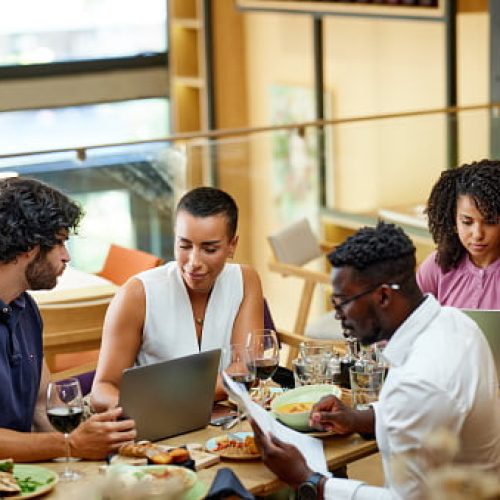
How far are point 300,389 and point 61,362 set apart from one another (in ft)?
6.22

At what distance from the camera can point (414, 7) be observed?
6852 millimetres

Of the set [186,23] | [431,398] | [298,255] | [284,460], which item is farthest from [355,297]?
[186,23]

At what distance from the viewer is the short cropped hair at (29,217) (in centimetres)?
296

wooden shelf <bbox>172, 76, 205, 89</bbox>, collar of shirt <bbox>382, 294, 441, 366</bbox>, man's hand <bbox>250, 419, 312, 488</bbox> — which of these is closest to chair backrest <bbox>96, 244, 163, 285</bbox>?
man's hand <bbox>250, 419, 312, 488</bbox>

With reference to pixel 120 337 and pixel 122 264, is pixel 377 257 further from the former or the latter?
pixel 122 264

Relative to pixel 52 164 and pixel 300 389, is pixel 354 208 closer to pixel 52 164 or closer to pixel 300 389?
pixel 52 164

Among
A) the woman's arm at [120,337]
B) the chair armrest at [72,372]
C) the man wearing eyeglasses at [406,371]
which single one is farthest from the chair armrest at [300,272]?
the man wearing eyeglasses at [406,371]

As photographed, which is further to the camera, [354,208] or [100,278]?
[354,208]

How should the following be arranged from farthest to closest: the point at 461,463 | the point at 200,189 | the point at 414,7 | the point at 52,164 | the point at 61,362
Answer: the point at 414,7 < the point at 52,164 < the point at 61,362 < the point at 200,189 < the point at 461,463

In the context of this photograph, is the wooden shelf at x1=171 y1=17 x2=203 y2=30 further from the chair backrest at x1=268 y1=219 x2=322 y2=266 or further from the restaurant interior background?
the chair backrest at x1=268 y1=219 x2=322 y2=266

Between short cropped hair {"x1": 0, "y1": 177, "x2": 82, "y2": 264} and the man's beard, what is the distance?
32 mm

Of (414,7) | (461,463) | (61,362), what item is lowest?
(61,362)

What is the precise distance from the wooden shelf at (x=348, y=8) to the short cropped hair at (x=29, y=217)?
13.6 feet

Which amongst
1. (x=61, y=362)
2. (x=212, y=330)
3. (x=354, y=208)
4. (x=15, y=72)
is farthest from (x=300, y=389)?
(x=15, y=72)
